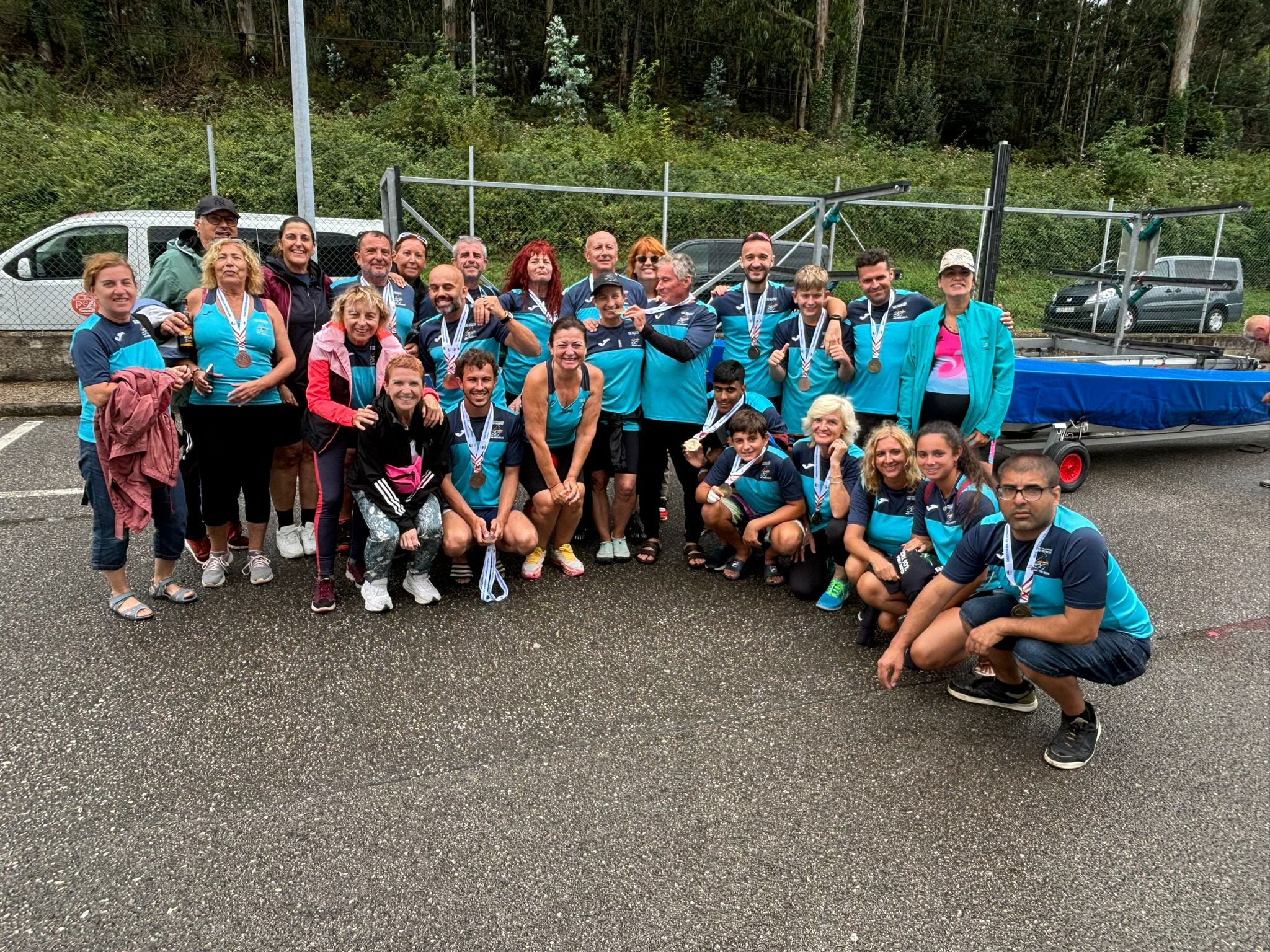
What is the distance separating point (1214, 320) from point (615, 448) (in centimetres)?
1555

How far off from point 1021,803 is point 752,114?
132 ft

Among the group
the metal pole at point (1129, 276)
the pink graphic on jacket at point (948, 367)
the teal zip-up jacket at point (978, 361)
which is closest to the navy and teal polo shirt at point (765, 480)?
the teal zip-up jacket at point (978, 361)

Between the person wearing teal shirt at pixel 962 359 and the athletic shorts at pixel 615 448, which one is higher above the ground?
the person wearing teal shirt at pixel 962 359

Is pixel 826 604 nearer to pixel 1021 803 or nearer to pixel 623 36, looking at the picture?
pixel 1021 803

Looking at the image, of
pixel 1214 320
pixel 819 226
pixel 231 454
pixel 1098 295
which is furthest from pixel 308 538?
pixel 1214 320

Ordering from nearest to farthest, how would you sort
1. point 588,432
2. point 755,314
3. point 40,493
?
1. point 588,432
2. point 755,314
3. point 40,493

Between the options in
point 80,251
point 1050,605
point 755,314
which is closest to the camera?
point 1050,605

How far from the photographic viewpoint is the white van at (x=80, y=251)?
33.1 feet

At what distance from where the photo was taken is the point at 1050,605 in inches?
134

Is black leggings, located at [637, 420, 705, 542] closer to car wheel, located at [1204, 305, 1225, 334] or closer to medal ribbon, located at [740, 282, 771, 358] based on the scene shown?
medal ribbon, located at [740, 282, 771, 358]

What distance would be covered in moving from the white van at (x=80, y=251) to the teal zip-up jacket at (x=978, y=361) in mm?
7403

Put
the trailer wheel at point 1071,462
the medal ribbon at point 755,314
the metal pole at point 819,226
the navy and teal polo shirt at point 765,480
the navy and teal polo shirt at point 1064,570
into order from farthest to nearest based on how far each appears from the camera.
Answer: the metal pole at point 819,226 → the trailer wheel at point 1071,462 → the medal ribbon at point 755,314 → the navy and teal polo shirt at point 765,480 → the navy and teal polo shirt at point 1064,570

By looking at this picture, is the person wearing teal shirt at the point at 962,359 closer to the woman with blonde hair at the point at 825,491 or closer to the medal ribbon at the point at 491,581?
the woman with blonde hair at the point at 825,491

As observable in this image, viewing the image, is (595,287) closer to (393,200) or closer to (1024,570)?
(1024,570)
